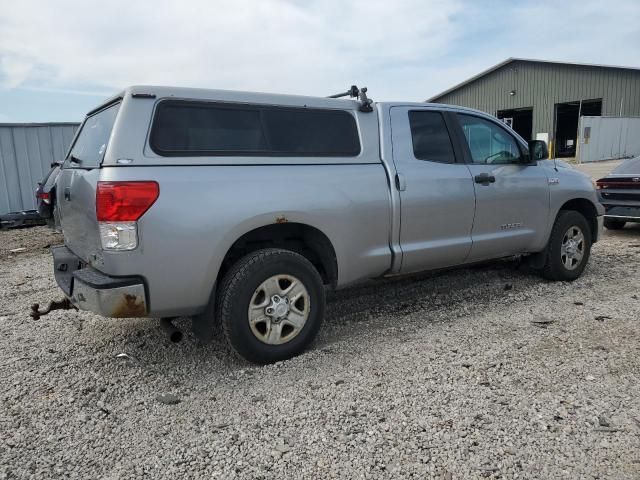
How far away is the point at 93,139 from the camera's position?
372 centimetres

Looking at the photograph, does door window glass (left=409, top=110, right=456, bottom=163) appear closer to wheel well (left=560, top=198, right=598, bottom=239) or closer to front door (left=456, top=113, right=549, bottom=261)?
front door (left=456, top=113, right=549, bottom=261)

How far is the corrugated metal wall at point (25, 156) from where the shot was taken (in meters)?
11.1

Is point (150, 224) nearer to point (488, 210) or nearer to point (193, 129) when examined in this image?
point (193, 129)

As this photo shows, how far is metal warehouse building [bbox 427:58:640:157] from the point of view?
27375 millimetres

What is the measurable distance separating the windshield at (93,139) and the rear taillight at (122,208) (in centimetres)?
36

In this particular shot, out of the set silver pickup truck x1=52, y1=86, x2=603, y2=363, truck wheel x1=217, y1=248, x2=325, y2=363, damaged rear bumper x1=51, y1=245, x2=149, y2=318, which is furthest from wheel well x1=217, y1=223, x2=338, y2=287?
damaged rear bumper x1=51, y1=245, x2=149, y2=318

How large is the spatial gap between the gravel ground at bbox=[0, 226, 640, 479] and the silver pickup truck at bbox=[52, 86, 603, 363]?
461 mm

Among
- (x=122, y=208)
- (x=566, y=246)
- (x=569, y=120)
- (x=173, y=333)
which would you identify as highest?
(x=569, y=120)

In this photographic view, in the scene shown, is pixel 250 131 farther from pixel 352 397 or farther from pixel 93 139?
pixel 352 397

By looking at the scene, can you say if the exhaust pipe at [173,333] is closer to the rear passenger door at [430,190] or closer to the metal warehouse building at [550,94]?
the rear passenger door at [430,190]

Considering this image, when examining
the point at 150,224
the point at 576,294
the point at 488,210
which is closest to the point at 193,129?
the point at 150,224

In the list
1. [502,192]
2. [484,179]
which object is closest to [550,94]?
[502,192]

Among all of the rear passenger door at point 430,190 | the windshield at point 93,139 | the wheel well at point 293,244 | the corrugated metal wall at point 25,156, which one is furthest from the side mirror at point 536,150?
the corrugated metal wall at point 25,156

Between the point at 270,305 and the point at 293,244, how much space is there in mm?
623
